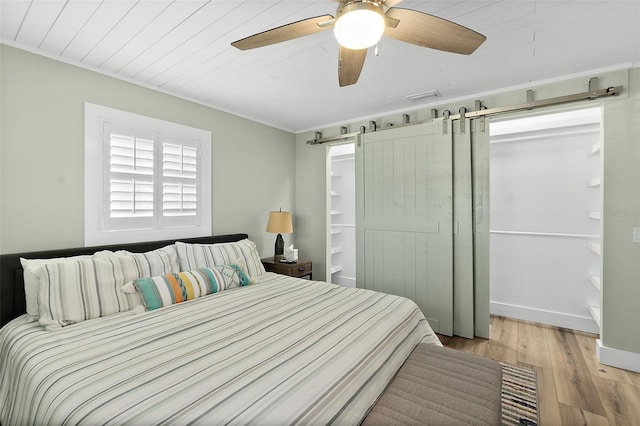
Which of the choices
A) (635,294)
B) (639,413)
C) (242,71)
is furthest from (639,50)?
(242,71)

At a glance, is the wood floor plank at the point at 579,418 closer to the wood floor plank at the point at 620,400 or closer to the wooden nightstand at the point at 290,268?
the wood floor plank at the point at 620,400

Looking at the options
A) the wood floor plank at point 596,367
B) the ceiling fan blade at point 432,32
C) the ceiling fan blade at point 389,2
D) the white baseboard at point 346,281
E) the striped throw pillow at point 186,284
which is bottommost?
the wood floor plank at point 596,367

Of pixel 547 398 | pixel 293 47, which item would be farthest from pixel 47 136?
pixel 547 398

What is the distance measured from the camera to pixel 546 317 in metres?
3.47

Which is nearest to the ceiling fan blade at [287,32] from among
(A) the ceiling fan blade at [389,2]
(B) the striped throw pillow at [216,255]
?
(A) the ceiling fan blade at [389,2]

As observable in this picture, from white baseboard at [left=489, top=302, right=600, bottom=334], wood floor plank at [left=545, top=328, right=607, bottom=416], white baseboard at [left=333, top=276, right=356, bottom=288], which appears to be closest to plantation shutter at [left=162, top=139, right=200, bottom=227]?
white baseboard at [left=333, top=276, right=356, bottom=288]

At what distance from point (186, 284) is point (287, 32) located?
1.86 meters

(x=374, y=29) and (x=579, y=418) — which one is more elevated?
(x=374, y=29)

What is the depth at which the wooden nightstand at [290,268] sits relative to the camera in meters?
3.56

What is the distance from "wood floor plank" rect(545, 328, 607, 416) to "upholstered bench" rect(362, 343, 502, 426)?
104 cm

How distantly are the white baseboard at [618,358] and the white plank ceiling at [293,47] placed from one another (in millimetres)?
2350

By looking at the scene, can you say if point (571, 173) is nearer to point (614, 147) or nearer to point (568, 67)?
point (614, 147)

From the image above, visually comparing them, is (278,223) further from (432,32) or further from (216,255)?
(432,32)

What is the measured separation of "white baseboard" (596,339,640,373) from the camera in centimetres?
240
